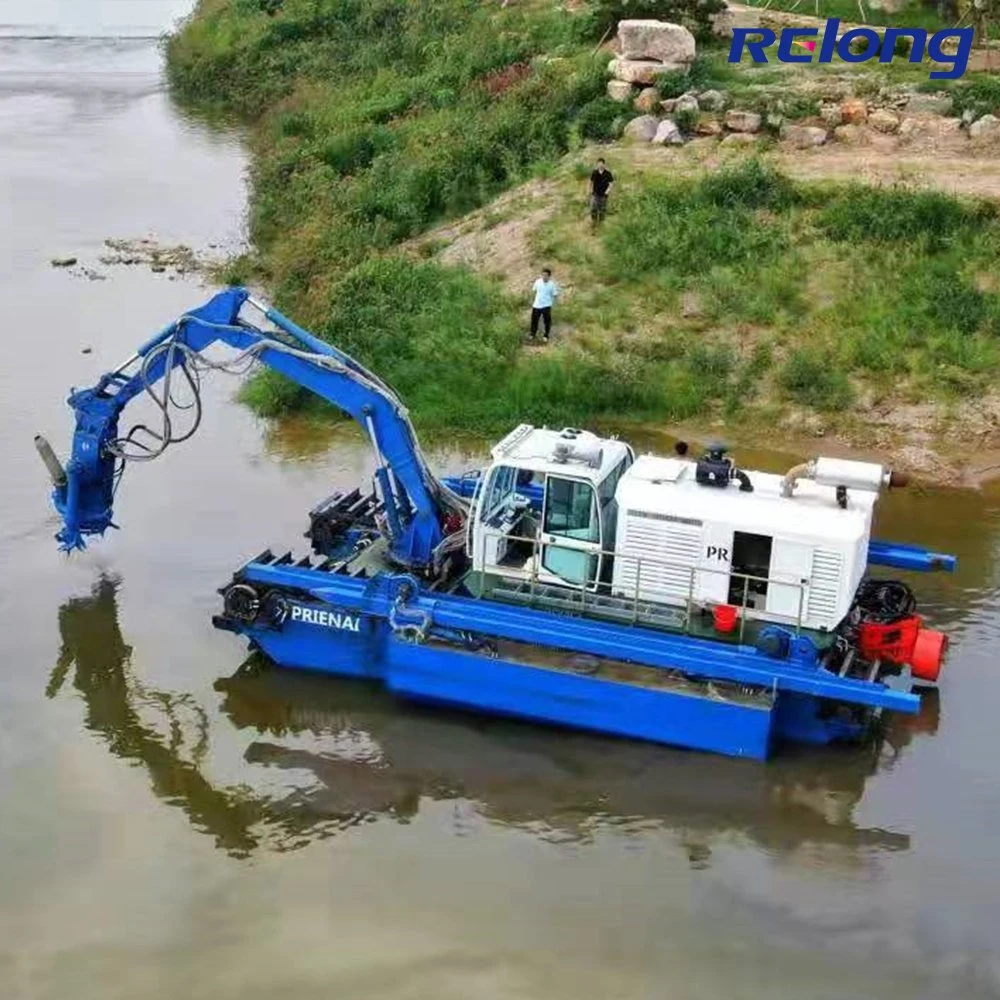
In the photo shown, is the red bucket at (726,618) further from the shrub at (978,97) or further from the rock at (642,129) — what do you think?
the shrub at (978,97)

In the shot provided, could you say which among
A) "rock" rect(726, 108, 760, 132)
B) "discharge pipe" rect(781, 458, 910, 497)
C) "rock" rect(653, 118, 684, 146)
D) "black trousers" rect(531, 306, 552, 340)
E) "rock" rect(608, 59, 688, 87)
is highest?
"rock" rect(608, 59, 688, 87)

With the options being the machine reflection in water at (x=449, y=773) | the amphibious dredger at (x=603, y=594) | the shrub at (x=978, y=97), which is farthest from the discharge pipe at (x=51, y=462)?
the shrub at (x=978, y=97)

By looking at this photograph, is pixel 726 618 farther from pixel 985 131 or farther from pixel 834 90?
pixel 834 90

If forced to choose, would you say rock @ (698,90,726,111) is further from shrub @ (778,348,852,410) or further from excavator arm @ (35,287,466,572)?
excavator arm @ (35,287,466,572)

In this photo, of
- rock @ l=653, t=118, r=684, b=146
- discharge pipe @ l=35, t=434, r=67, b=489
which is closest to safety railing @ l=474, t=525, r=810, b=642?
discharge pipe @ l=35, t=434, r=67, b=489

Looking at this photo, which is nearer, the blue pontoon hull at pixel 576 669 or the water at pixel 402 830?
the water at pixel 402 830

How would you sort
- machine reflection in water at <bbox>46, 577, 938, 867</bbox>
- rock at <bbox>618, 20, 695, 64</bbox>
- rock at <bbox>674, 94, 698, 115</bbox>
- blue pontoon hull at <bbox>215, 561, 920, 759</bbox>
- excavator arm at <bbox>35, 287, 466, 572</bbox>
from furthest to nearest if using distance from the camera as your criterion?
rock at <bbox>618, 20, 695, 64</bbox> < rock at <bbox>674, 94, 698, 115</bbox> < excavator arm at <bbox>35, 287, 466, 572</bbox> < blue pontoon hull at <bbox>215, 561, 920, 759</bbox> < machine reflection in water at <bbox>46, 577, 938, 867</bbox>

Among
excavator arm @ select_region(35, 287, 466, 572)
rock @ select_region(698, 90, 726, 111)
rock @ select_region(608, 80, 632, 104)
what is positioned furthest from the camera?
rock @ select_region(608, 80, 632, 104)
